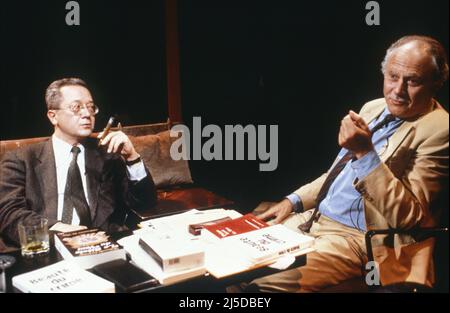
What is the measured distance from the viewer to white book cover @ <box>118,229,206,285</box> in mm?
1593

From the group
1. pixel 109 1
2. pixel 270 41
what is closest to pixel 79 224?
pixel 109 1

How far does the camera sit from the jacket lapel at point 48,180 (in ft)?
8.52

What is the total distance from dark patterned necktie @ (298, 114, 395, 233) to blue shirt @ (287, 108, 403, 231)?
0.02m

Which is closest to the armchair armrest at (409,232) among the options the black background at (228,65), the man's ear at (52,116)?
the black background at (228,65)

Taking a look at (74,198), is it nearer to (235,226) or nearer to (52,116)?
(52,116)

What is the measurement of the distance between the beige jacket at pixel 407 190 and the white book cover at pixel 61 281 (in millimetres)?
1326

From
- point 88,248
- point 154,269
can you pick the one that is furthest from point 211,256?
point 88,248

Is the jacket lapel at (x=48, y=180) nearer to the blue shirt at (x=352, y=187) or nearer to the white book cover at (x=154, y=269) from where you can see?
the white book cover at (x=154, y=269)

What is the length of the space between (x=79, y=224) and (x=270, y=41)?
162 centimetres

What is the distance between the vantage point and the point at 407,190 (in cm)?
206

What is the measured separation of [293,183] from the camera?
266 centimetres

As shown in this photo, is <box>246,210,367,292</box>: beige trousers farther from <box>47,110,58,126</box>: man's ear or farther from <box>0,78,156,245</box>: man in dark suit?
<box>47,110,58,126</box>: man's ear

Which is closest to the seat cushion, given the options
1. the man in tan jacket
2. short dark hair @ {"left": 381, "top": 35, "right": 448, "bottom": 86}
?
the man in tan jacket
